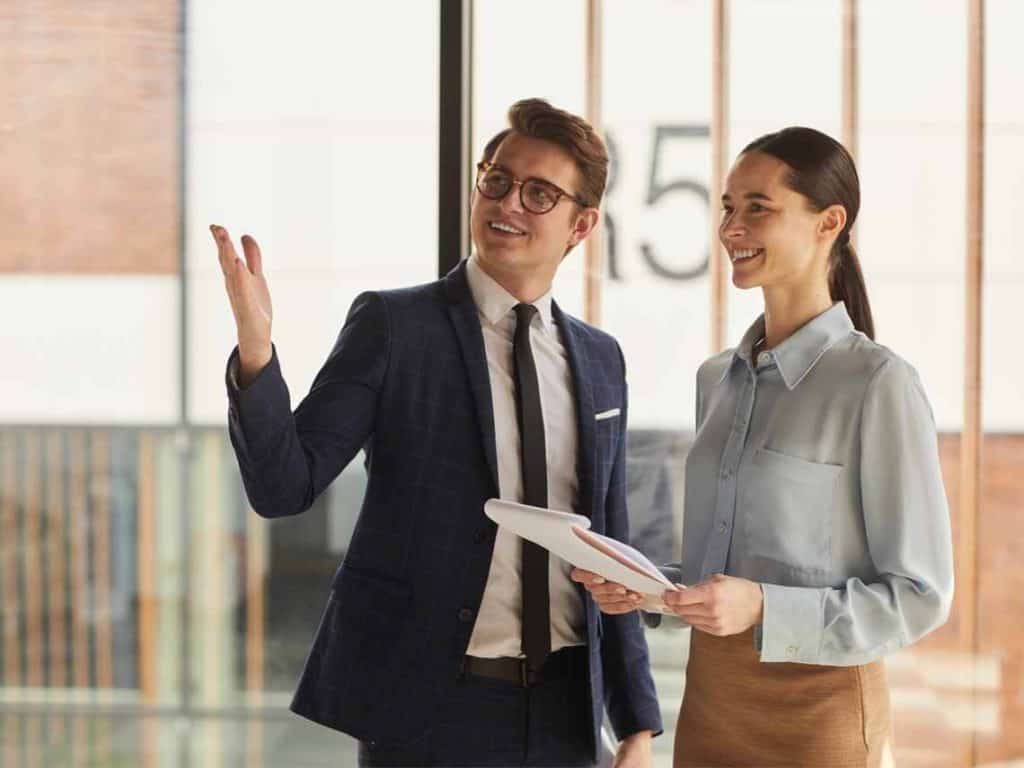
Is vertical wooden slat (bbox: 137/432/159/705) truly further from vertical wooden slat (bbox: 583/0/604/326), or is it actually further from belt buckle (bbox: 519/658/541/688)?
belt buckle (bbox: 519/658/541/688)

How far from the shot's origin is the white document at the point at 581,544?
139cm

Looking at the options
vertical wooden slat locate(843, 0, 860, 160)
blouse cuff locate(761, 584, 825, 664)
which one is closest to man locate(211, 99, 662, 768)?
blouse cuff locate(761, 584, 825, 664)

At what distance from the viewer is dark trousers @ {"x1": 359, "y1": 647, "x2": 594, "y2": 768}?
1.74 m

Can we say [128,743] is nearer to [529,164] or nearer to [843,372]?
[529,164]

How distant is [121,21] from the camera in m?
2.53

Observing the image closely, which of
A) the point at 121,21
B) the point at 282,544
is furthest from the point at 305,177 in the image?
the point at 282,544

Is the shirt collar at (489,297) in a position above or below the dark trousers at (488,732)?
above

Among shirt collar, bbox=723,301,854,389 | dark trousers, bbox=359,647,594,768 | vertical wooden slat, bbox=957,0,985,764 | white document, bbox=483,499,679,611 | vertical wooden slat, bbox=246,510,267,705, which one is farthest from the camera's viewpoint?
vertical wooden slat, bbox=246,510,267,705

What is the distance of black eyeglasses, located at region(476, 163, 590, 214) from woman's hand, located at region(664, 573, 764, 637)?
65 cm

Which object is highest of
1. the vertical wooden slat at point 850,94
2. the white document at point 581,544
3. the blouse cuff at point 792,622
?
the vertical wooden slat at point 850,94

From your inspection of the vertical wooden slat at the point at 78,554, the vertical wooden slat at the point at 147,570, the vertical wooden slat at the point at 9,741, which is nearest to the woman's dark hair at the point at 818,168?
the vertical wooden slat at the point at 147,570

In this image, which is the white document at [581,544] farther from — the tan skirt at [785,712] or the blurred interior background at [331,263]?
the blurred interior background at [331,263]

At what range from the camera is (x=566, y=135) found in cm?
185

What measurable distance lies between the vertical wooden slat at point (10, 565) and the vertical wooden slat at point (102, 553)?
18cm
